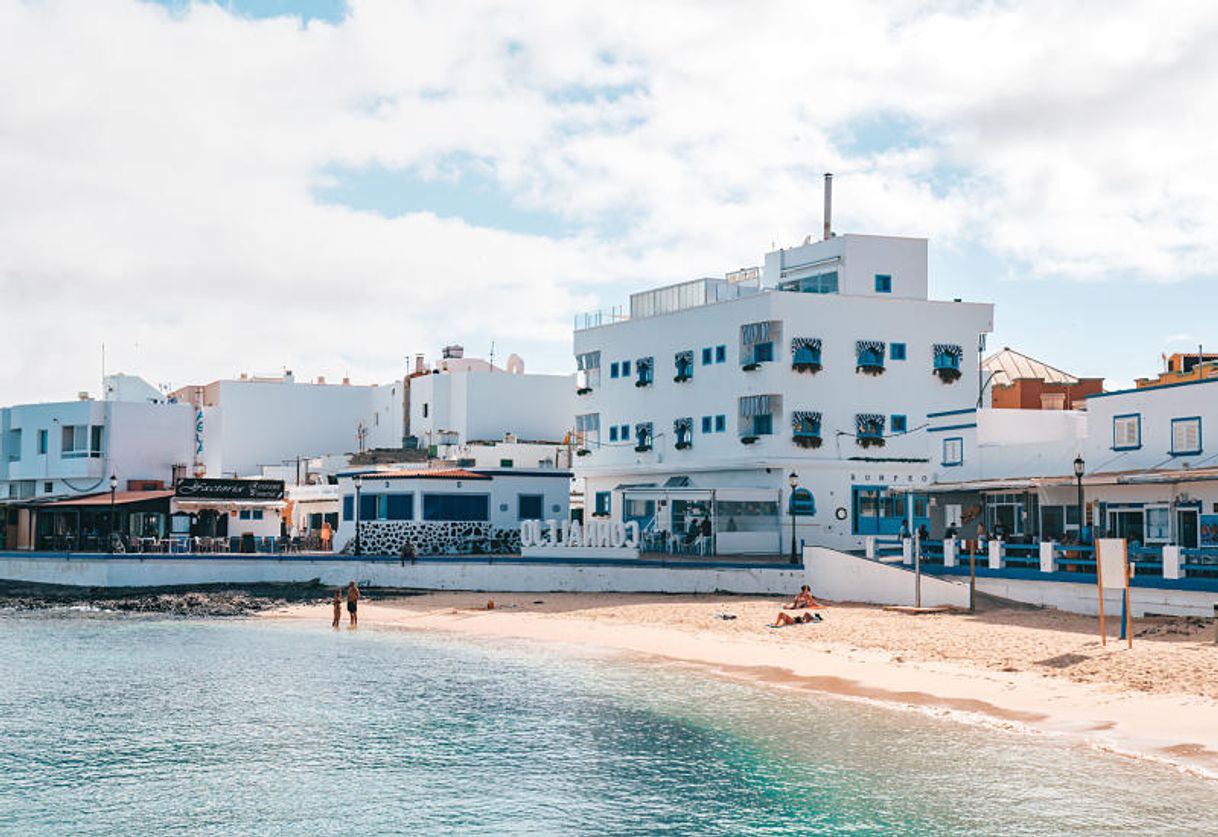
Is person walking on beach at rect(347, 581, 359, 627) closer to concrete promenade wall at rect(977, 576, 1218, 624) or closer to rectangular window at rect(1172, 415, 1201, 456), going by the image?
concrete promenade wall at rect(977, 576, 1218, 624)

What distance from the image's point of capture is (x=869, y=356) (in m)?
58.4

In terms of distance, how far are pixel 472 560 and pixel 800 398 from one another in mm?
15799

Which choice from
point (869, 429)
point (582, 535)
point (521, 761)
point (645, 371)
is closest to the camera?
point (521, 761)

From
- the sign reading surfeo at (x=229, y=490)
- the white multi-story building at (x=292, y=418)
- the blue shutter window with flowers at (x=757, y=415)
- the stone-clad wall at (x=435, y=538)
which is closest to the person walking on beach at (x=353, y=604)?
the stone-clad wall at (x=435, y=538)

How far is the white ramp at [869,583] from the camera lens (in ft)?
134

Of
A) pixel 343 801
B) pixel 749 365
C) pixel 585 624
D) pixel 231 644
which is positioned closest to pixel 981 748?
pixel 343 801

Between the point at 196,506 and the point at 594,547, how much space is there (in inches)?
860

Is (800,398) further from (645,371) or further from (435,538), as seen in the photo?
(435,538)

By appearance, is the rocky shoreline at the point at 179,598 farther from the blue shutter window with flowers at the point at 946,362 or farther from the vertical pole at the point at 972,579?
the blue shutter window with flowers at the point at 946,362

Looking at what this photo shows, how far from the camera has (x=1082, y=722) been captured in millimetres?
25484

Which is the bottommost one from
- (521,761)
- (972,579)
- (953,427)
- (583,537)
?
(521,761)

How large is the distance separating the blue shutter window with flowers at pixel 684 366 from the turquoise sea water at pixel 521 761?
2685 cm

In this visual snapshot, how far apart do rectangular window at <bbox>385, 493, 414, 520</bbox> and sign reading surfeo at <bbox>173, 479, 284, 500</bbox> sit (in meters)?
8.75

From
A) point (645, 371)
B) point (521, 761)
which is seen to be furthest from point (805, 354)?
point (521, 761)
